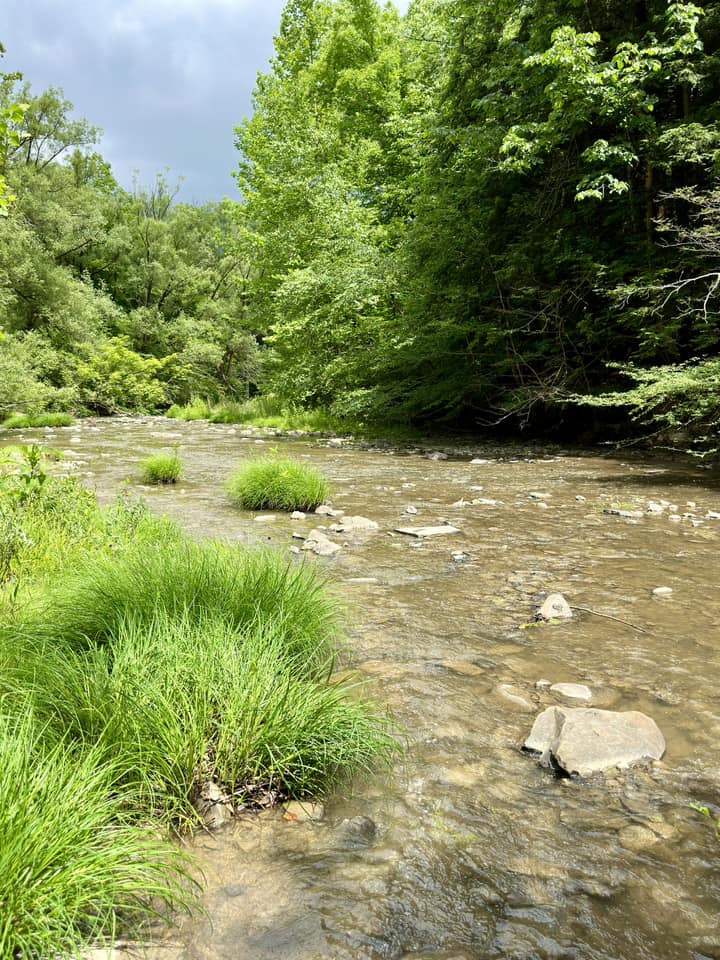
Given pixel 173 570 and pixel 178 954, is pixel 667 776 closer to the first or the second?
pixel 178 954

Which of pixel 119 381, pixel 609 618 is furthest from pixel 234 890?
pixel 119 381

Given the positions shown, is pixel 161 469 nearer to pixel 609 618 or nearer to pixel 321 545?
pixel 321 545

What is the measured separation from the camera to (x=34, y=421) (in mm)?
20094

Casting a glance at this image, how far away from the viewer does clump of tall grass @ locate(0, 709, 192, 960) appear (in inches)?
48.0

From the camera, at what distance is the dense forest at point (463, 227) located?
987 cm

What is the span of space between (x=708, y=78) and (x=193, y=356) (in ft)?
90.4

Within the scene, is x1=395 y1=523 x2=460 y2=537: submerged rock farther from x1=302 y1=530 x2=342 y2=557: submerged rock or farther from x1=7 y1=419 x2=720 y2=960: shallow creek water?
x1=302 y1=530 x2=342 y2=557: submerged rock

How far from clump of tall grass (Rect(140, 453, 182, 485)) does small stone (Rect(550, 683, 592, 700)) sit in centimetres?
671

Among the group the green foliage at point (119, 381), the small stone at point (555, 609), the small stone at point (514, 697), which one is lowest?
the small stone at point (514, 697)

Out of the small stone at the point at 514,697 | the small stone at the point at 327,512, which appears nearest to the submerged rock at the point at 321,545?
the small stone at the point at 327,512

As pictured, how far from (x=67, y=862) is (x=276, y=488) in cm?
546

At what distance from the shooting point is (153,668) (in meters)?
2.09

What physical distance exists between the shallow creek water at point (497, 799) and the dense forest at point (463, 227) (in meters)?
3.35

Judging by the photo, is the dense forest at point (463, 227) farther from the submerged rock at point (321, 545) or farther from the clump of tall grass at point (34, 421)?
the submerged rock at point (321, 545)
